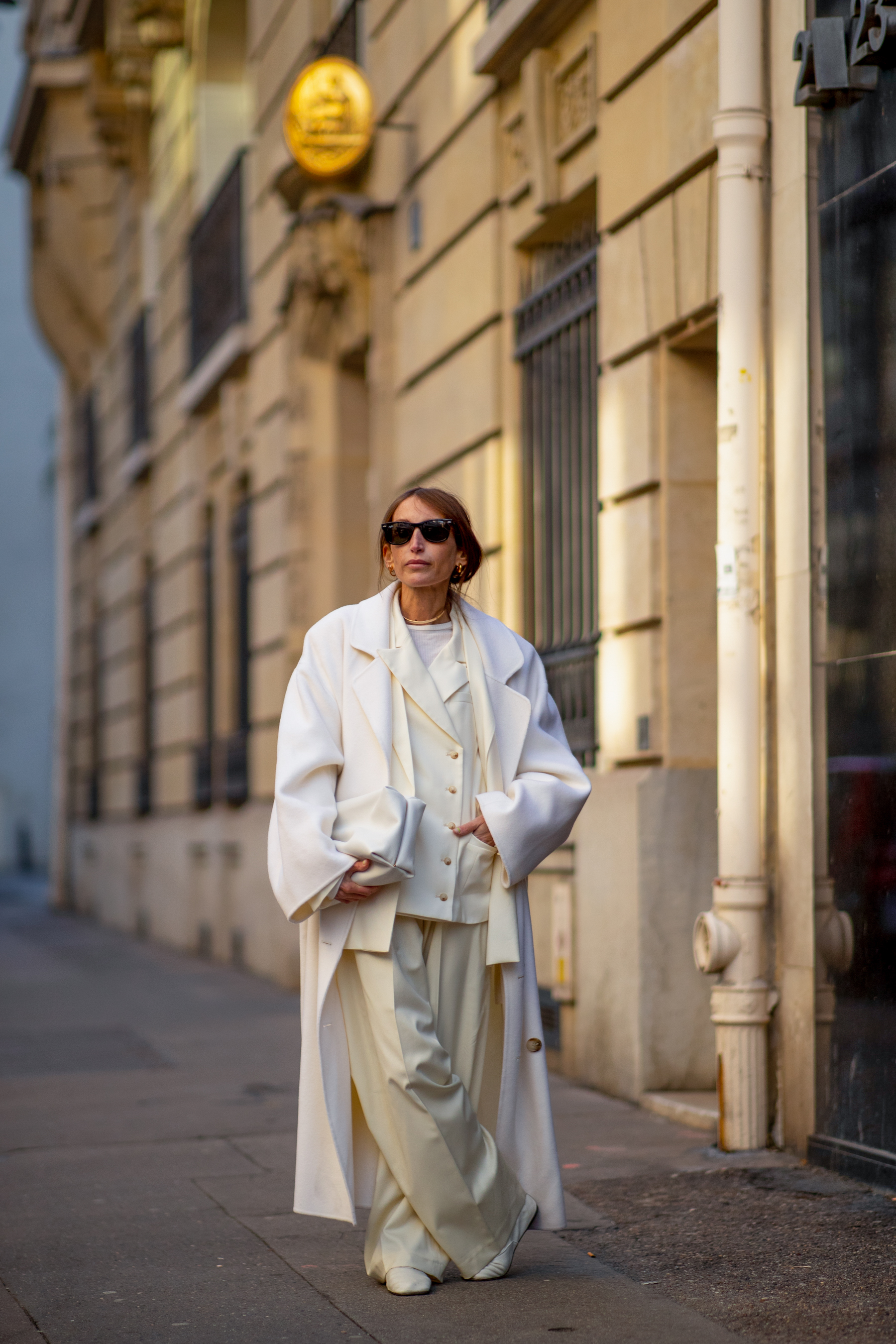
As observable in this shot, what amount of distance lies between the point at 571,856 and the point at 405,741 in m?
3.62

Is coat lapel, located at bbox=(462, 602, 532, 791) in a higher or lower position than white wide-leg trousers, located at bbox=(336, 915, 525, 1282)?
higher

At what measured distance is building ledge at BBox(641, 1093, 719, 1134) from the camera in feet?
21.5

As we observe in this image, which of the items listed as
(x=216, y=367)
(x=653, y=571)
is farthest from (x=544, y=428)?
(x=216, y=367)

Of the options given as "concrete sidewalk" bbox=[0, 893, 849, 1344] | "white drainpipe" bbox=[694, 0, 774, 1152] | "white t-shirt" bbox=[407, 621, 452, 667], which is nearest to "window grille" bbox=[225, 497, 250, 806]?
"concrete sidewalk" bbox=[0, 893, 849, 1344]

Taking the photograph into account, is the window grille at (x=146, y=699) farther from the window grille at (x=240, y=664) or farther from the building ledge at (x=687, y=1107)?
the building ledge at (x=687, y=1107)

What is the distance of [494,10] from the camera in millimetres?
8945

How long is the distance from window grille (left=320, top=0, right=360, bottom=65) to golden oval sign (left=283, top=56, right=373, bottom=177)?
0.59m

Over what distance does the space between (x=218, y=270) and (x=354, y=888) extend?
11.9 metres

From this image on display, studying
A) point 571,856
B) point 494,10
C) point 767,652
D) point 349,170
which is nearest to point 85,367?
point 349,170

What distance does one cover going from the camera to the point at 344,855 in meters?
4.27

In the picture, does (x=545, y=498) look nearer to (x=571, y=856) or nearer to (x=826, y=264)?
(x=571, y=856)

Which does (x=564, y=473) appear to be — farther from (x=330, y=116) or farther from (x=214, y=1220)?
(x=214, y=1220)

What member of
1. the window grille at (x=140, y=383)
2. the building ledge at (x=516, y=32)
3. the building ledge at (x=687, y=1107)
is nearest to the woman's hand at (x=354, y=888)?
the building ledge at (x=687, y=1107)

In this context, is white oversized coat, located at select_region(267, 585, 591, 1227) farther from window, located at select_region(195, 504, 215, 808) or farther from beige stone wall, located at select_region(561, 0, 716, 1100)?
window, located at select_region(195, 504, 215, 808)
